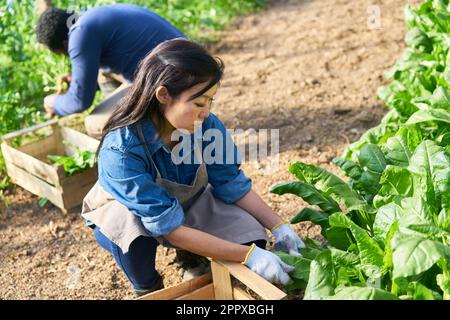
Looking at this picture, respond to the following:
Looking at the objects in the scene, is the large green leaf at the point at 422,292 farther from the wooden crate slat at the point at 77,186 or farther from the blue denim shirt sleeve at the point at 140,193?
the wooden crate slat at the point at 77,186

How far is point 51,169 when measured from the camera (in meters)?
3.56

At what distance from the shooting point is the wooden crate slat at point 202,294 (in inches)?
96.6

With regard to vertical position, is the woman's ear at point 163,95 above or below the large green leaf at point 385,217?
above

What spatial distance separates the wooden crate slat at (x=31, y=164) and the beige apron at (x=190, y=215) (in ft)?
2.97

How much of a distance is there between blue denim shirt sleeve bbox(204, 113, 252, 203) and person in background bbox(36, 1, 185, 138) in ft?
3.59

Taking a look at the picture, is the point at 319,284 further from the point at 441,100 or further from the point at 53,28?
the point at 53,28

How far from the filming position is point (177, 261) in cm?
315

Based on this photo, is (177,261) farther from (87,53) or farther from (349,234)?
(87,53)

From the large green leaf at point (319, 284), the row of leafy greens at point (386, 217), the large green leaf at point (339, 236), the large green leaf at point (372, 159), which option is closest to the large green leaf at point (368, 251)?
the row of leafy greens at point (386, 217)

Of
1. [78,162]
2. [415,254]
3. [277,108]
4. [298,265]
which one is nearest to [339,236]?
[298,265]
